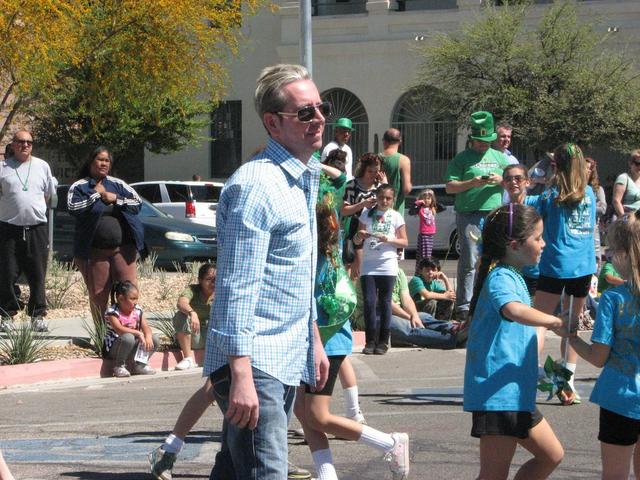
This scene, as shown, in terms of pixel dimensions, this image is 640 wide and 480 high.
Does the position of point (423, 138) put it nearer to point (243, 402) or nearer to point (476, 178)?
point (476, 178)

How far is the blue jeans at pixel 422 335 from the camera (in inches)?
455

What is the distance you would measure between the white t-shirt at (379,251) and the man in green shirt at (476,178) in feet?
2.20

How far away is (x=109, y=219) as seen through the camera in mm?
10961

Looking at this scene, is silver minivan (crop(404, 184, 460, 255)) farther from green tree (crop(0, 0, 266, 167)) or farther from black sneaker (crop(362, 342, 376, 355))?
black sneaker (crop(362, 342, 376, 355))

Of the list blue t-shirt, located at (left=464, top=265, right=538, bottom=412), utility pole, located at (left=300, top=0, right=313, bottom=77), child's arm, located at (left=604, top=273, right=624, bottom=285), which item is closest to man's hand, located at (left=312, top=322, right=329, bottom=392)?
blue t-shirt, located at (left=464, top=265, right=538, bottom=412)

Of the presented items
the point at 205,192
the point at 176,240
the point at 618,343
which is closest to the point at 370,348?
A: the point at 618,343

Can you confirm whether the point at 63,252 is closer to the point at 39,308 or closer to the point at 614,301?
the point at 39,308

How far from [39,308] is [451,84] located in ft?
70.1

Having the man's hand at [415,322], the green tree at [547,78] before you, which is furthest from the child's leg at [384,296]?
the green tree at [547,78]

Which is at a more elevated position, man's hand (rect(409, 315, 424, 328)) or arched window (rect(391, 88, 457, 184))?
arched window (rect(391, 88, 457, 184))

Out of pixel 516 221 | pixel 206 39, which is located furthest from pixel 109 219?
pixel 206 39

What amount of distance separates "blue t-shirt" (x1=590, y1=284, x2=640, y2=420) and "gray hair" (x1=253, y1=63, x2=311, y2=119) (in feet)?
5.89

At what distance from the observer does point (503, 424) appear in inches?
186

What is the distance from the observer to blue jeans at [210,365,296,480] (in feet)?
12.5
